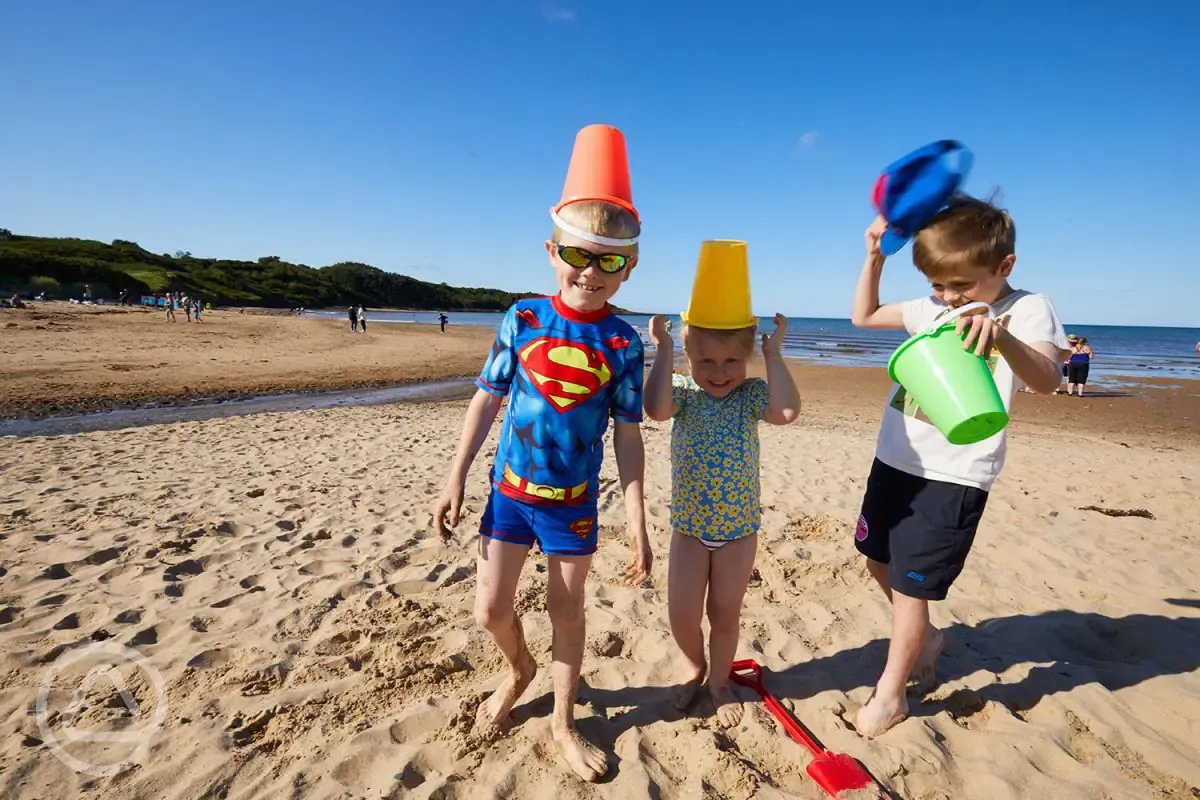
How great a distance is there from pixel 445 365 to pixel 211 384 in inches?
324

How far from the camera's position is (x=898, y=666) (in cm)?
243

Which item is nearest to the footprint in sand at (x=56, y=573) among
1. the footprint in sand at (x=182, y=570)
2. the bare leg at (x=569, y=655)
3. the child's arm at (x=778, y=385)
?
the footprint in sand at (x=182, y=570)

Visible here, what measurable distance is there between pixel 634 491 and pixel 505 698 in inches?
42.2

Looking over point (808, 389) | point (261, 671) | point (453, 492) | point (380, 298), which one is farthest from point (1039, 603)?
point (380, 298)

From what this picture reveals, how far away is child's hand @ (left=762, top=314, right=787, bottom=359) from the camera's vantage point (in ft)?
7.65

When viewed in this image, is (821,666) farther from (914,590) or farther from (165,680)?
(165,680)

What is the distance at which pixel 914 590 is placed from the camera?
2.34m

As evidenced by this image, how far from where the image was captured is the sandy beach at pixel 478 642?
7.27ft

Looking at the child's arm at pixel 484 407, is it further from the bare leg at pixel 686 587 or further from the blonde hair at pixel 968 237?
the blonde hair at pixel 968 237

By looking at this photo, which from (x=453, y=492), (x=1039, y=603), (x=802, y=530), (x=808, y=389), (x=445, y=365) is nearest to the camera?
(x=453, y=492)

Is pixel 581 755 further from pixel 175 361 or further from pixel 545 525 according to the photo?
pixel 175 361

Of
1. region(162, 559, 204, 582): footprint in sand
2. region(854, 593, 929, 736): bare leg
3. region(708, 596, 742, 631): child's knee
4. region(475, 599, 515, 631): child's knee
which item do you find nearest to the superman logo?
region(475, 599, 515, 631): child's knee

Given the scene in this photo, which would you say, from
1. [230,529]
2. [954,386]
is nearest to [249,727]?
[230,529]

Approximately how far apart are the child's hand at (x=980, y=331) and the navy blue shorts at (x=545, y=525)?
1417mm
